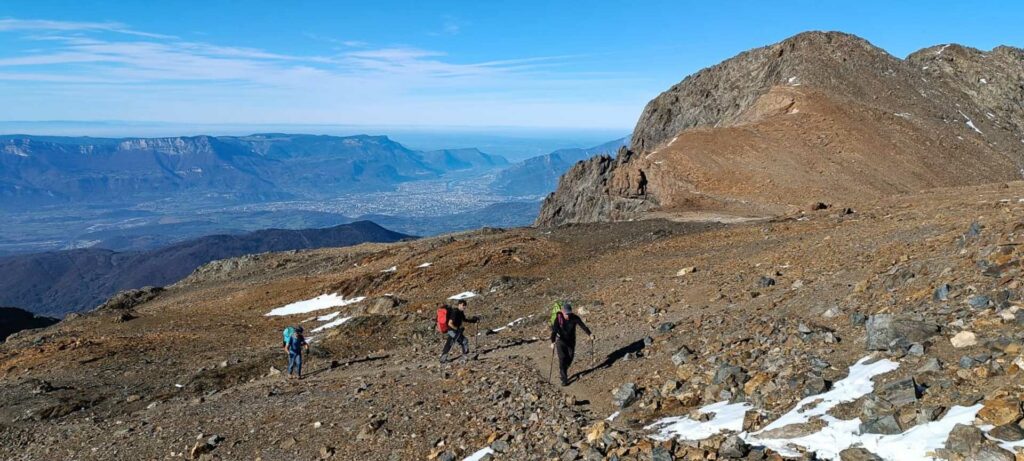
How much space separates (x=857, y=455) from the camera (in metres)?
7.27

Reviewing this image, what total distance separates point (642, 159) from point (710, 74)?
2625 cm

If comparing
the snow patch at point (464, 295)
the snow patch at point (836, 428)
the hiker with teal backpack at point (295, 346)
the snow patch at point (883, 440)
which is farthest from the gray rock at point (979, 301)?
the snow patch at point (464, 295)

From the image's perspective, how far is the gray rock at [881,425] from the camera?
7.55 metres

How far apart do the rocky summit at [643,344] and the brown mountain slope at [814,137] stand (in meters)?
0.38

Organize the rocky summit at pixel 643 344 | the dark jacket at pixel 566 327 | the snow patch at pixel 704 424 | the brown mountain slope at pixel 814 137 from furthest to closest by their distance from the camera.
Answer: the brown mountain slope at pixel 814 137 < the dark jacket at pixel 566 327 < the snow patch at pixel 704 424 < the rocky summit at pixel 643 344

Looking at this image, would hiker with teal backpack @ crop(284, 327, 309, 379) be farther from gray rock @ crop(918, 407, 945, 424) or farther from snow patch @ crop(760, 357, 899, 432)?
gray rock @ crop(918, 407, 945, 424)

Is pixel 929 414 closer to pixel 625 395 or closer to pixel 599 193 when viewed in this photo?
pixel 625 395

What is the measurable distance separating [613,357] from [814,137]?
3649 centimetres

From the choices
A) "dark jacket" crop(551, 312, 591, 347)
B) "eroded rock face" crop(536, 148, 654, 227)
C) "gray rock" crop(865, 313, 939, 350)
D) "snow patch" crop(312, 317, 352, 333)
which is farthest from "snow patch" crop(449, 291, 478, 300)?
"eroded rock face" crop(536, 148, 654, 227)

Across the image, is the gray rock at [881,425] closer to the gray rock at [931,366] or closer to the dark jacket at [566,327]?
the gray rock at [931,366]

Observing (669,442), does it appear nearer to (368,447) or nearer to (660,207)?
(368,447)

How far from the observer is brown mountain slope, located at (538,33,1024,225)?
39.8m

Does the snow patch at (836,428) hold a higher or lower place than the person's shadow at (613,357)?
higher

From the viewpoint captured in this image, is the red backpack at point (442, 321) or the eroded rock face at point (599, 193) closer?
the red backpack at point (442, 321)
